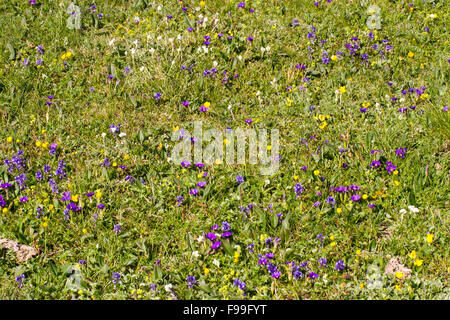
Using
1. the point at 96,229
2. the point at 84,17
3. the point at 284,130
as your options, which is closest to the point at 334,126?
the point at 284,130

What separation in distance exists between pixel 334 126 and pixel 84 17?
429cm

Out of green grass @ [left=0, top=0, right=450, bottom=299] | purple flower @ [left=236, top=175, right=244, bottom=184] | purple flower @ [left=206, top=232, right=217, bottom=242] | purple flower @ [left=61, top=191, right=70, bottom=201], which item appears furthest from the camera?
purple flower @ [left=236, top=175, right=244, bottom=184]

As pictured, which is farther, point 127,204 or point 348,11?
point 348,11

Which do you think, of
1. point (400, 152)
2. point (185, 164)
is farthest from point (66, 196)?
point (400, 152)

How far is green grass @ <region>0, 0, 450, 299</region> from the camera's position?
414 centimetres

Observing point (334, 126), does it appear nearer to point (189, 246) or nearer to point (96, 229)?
point (189, 246)

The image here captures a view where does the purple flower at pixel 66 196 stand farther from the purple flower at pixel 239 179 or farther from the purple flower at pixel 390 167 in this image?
the purple flower at pixel 390 167

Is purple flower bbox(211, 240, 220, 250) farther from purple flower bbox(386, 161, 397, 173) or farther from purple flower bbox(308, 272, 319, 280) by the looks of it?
purple flower bbox(386, 161, 397, 173)

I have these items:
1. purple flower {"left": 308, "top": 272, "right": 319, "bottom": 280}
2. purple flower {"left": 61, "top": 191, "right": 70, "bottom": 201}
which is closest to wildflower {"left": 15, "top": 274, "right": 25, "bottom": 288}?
purple flower {"left": 61, "top": 191, "right": 70, "bottom": 201}

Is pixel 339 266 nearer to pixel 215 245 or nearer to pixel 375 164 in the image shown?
pixel 215 245

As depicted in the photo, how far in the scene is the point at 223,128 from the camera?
5.57 m

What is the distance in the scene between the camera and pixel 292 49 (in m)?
6.55

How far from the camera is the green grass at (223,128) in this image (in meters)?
4.14

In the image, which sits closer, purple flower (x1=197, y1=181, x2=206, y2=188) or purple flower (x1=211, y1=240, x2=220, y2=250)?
purple flower (x1=211, y1=240, x2=220, y2=250)
